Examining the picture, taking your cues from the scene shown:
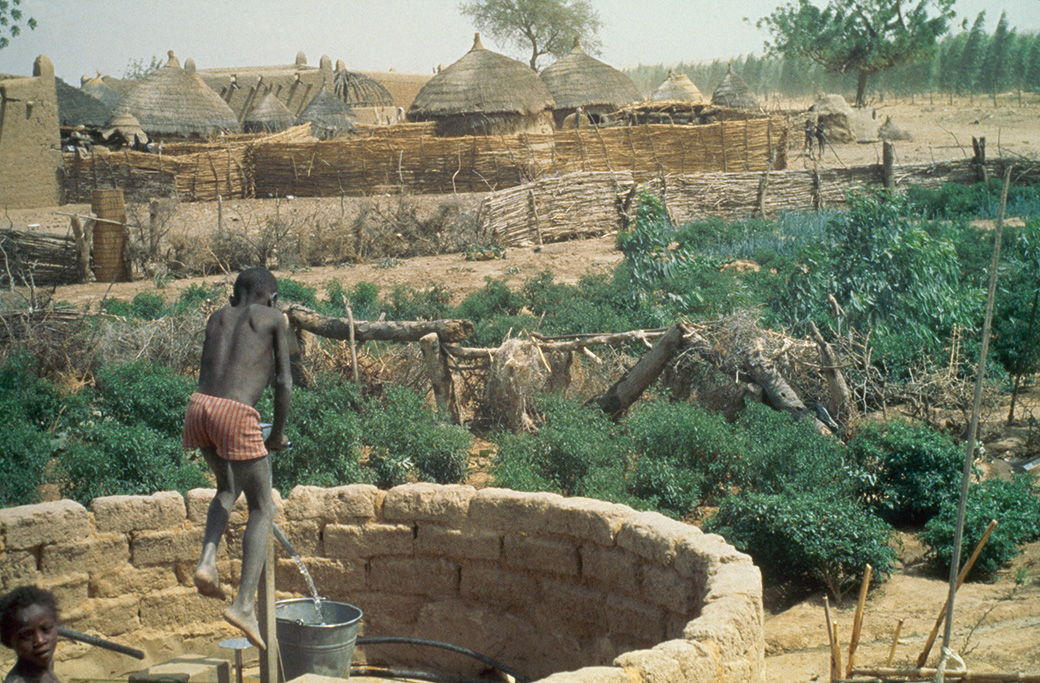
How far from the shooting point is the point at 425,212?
16.2 metres

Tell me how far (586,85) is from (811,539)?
22954 mm

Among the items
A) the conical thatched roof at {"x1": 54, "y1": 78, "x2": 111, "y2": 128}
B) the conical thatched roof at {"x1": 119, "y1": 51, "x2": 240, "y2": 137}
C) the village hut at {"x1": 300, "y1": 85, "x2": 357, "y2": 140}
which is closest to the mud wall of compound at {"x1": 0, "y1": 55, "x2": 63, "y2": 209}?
the conical thatched roof at {"x1": 119, "y1": 51, "x2": 240, "y2": 137}

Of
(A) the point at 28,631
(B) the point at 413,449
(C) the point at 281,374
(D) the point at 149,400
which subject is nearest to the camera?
(A) the point at 28,631

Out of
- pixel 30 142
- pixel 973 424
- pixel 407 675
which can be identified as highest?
pixel 30 142

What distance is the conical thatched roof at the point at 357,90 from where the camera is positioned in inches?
1280

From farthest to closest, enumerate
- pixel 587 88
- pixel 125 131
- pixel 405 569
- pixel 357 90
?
pixel 357 90 < pixel 587 88 < pixel 125 131 < pixel 405 569

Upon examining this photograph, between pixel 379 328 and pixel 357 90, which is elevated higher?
pixel 357 90

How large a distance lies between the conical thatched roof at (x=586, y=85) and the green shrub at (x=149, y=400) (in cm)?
1967

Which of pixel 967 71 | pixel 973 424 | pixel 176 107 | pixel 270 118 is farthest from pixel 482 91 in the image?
pixel 967 71

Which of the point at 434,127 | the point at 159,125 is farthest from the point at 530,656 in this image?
the point at 159,125

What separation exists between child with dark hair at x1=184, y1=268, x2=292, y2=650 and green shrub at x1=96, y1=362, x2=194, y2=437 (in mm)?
4654

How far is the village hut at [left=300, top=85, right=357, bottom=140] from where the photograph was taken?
1053 inches

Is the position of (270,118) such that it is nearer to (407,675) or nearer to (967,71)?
(407,675)

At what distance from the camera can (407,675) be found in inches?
187
